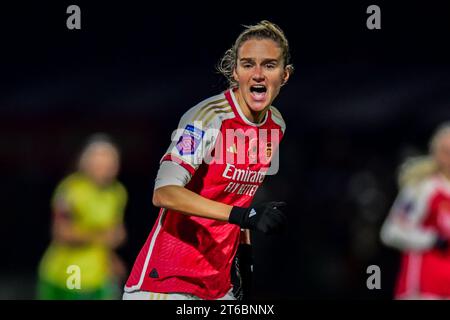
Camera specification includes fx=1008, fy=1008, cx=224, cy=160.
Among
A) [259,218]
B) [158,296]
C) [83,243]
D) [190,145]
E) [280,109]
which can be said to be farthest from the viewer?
[280,109]

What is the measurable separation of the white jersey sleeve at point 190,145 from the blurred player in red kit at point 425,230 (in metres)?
2.04

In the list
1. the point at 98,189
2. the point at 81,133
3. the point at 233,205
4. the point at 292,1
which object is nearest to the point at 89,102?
the point at 81,133

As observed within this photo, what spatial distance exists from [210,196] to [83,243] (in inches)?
144

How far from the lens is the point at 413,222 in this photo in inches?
261

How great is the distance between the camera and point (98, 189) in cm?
890

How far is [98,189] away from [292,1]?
387cm

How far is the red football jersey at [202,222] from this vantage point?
5012 mm

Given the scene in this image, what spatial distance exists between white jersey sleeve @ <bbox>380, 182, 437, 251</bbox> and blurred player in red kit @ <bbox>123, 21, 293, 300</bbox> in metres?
1.56

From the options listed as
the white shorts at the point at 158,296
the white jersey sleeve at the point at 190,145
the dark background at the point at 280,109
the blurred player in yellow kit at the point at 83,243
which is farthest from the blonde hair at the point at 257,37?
the dark background at the point at 280,109

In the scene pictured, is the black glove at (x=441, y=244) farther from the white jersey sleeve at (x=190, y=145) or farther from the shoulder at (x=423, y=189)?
the white jersey sleeve at (x=190, y=145)

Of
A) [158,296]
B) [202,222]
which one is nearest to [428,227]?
[202,222]

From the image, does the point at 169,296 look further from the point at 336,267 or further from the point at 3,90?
the point at 3,90

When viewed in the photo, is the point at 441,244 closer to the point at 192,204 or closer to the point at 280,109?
the point at 192,204

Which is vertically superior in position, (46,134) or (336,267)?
(46,134)
